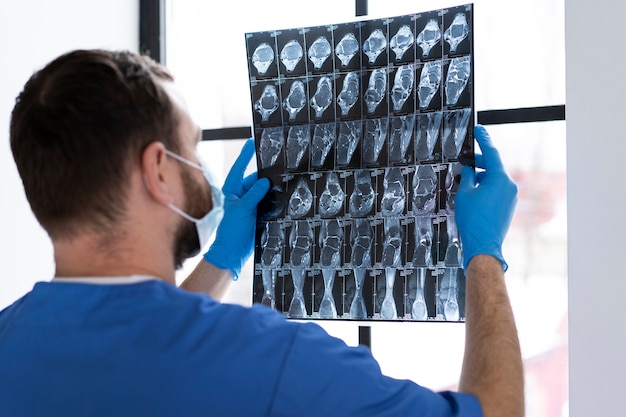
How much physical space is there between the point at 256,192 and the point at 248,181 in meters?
0.06

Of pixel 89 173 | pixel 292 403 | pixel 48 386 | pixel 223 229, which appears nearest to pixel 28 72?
pixel 223 229

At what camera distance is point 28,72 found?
1.71 m

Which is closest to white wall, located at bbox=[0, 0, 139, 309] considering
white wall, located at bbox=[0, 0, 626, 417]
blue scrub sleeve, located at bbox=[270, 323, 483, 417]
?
blue scrub sleeve, located at bbox=[270, 323, 483, 417]

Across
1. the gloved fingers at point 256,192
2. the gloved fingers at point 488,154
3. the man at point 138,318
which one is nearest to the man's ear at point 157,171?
the man at point 138,318

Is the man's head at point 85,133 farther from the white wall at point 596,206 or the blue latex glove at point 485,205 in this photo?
the white wall at point 596,206

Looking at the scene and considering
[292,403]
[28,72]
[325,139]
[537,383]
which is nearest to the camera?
[292,403]

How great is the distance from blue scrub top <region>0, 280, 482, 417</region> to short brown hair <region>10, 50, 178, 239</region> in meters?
0.10

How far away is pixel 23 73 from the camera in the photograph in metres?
1.70

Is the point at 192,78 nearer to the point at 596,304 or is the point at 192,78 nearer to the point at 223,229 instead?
the point at 223,229

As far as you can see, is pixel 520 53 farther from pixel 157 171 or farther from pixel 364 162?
pixel 157 171

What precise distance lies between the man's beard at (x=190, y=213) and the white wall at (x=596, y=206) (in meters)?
0.61

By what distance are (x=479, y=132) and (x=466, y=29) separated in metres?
0.17

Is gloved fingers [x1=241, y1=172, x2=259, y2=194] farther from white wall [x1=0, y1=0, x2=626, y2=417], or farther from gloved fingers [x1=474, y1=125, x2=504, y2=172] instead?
white wall [x1=0, y1=0, x2=626, y2=417]

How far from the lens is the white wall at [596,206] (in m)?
1.18
